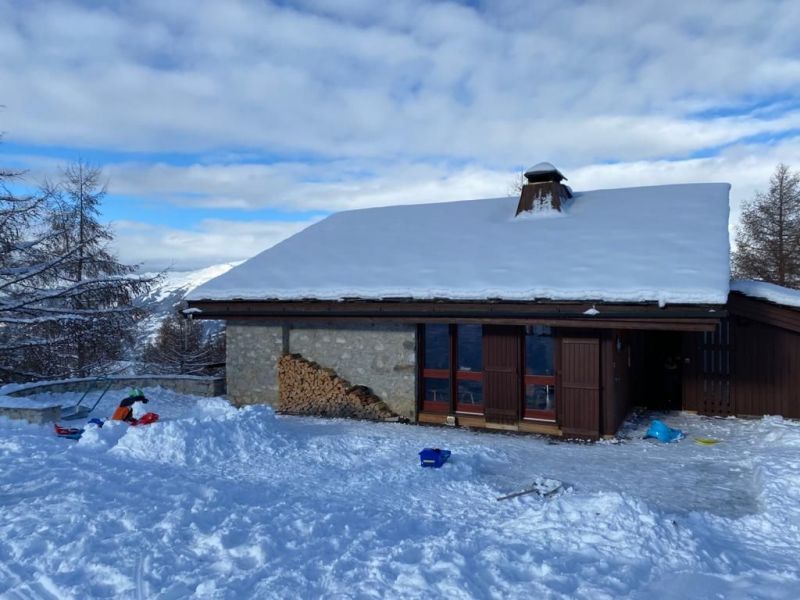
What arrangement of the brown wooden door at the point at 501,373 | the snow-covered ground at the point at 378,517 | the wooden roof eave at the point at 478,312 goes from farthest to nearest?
1. the brown wooden door at the point at 501,373
2. the wooden roof eave at the point at 478,312
3. the snow-covered ground at the point at 378,517

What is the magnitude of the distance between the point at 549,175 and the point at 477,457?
313 inches

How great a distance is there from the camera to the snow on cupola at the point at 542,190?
1339 cm

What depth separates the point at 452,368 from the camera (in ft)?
35.1

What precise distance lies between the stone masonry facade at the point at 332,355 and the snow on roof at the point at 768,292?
250 inches

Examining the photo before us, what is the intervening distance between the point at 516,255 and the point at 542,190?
3314mm

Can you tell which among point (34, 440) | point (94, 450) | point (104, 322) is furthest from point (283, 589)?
point (104, 322)

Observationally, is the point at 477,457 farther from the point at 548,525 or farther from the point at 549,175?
the point at 549,175

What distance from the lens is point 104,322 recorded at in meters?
16.2

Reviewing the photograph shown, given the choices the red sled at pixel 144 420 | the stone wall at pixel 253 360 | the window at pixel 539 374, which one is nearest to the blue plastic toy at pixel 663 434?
the window at pixel 539 374

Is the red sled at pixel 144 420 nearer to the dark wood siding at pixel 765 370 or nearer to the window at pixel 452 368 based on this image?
the window at pixel 452 368

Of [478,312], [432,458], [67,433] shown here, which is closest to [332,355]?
[478,312]

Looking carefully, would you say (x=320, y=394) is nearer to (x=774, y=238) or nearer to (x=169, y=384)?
(x=169, y=384)

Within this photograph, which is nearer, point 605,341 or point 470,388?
point 605,341

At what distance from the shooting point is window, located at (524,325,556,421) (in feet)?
32.6
